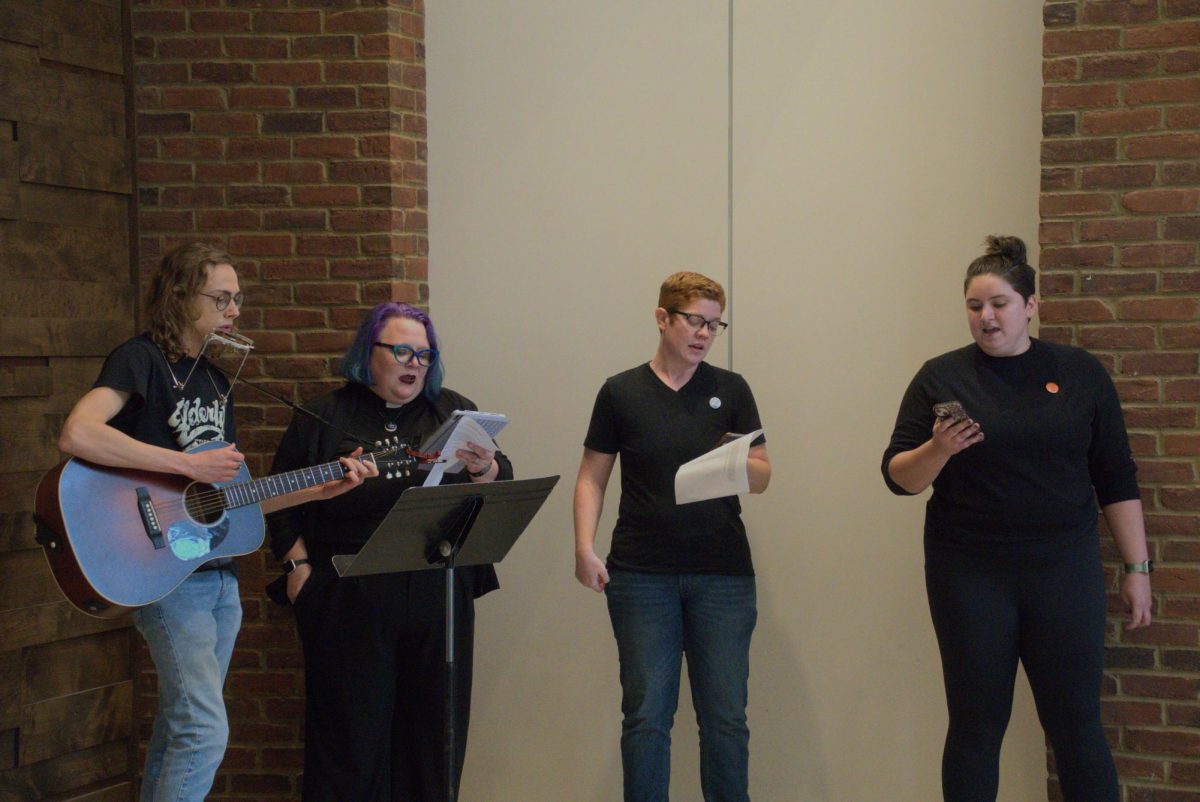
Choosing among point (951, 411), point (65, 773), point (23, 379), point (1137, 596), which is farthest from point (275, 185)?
point (1137, 596)

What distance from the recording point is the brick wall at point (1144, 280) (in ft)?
12.5

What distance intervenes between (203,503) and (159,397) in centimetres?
29

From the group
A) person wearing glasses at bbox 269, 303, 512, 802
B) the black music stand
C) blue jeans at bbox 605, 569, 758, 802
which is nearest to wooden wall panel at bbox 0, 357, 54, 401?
person wearing glasses at bbox 269, 303, 512, 802

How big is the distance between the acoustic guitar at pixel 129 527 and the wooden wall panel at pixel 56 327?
912mm

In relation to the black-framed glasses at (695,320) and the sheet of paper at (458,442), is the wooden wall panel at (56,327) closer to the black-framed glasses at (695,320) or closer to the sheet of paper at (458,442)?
the sheet of paper at (458,442)

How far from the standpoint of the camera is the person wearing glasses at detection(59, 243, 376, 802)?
3.29 meters

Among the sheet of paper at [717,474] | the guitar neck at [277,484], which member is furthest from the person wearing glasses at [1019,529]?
the guitar neck at [277,484]

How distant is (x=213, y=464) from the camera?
10.9 ft

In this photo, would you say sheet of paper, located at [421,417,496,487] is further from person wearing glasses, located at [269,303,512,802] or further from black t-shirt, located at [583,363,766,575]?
black t-shirt, located at [583,363,766,575]

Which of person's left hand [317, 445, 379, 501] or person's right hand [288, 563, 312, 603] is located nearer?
person's left hand [317, 445, 379, 501]

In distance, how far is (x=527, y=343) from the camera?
4.58 m

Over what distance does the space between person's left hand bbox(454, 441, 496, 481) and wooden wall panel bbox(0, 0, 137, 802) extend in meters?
1.41

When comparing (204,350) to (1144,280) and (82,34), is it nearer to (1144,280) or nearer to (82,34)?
(82,34)

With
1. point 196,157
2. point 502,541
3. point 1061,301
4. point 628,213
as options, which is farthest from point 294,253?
point 1061,301
